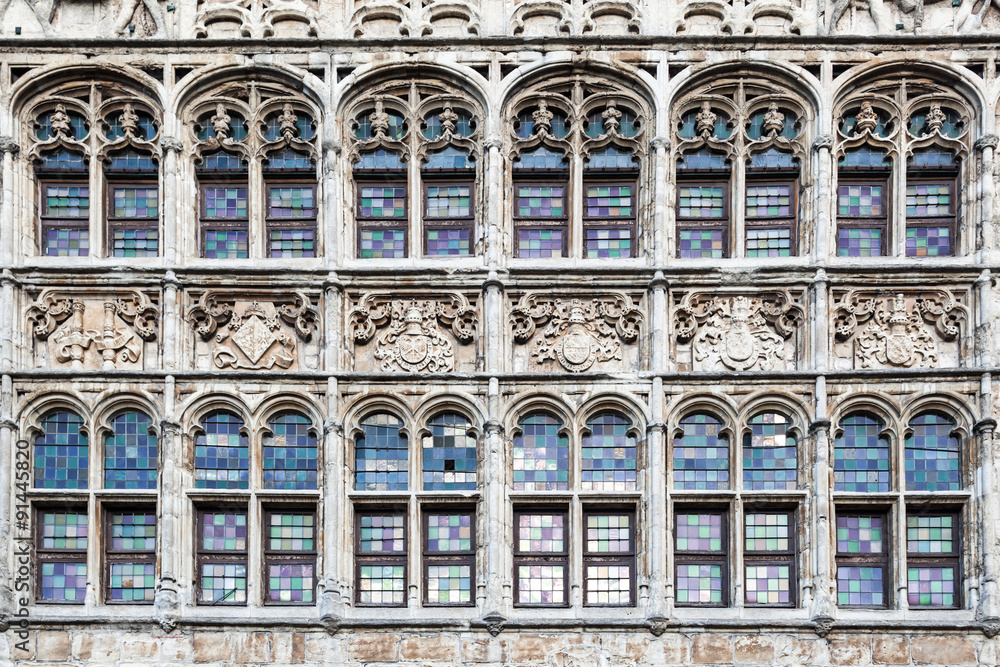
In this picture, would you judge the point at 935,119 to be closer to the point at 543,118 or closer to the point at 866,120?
the point at 866,120

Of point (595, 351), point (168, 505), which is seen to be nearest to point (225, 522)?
point (168, 505)

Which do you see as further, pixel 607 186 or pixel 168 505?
pixel 607 186

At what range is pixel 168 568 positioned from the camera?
19.5 m

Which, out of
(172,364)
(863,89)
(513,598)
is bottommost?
(513,598)

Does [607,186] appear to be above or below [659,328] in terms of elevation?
above

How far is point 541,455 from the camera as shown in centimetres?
2020

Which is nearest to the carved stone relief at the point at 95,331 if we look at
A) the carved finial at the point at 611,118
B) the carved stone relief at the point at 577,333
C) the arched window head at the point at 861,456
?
the carved stone relief at the point at 577,333

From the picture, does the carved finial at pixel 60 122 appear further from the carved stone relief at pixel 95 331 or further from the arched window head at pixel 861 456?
the arched window head at pixel 861 456

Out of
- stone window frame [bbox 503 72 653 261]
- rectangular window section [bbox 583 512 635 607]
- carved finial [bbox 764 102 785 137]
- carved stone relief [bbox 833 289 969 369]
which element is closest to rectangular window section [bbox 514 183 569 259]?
stone window frame [bbox 503 72 653 261]

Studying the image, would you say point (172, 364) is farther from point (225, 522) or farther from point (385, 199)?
point (385, 199)

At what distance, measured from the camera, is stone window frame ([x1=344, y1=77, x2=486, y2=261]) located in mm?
20891

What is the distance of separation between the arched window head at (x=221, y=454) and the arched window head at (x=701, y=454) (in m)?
5.10

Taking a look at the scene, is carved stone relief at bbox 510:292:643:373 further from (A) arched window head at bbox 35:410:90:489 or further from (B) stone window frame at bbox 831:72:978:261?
(A) arched window head at bbox 35:410:90:489

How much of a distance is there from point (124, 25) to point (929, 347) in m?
10.5
